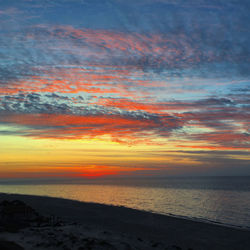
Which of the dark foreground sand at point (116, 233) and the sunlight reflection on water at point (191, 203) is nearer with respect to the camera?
the dark foreground sand at point (116, 233)

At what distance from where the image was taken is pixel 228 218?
36.6 meters

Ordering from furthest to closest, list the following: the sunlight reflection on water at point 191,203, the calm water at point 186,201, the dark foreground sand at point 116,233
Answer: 1. the calm water at point 186,201
2. the sunlight reflection on water at point 191,203
3. the dark foreground sand at point 116,233

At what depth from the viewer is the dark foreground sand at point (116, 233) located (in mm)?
16891

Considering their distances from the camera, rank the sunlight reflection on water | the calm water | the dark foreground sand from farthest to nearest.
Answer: the calm water → the sunlight reflection on water → the dark foreground sand

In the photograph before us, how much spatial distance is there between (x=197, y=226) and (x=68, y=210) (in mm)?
18574

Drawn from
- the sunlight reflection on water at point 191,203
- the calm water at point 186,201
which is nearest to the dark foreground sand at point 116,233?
the calm water at point 186,201

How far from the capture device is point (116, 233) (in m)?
21.6

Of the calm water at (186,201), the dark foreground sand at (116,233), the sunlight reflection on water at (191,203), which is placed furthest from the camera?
the calm water at (186,201)

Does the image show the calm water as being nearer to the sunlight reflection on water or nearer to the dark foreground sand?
the sunlight reflection on water

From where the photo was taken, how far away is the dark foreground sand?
1689cm

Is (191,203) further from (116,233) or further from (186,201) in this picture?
(116,233)

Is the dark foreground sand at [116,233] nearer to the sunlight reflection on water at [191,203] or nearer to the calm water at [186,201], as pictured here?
the calm water at [186,201]

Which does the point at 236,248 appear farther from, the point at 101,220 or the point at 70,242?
the point at 101,220

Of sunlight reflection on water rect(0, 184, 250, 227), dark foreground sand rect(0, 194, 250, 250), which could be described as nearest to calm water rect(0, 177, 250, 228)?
sunlight reflection on water rect(0, 184, 250, 227)
